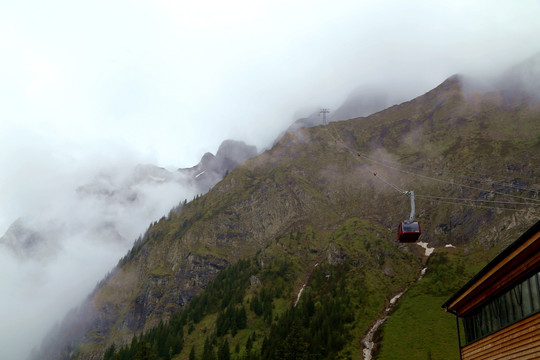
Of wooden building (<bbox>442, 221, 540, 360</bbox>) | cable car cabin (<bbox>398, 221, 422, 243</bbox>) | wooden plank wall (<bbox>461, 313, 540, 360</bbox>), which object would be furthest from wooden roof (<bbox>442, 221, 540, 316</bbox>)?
cable car cabin (<bbox>398, 221, 422, 243</bbox>)

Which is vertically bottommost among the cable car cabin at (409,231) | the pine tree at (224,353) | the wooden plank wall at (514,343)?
the wooden plank wall at (514,343)

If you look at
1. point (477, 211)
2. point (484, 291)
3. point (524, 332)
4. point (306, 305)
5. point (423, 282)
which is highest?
point (477, 211)

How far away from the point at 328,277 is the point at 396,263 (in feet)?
104

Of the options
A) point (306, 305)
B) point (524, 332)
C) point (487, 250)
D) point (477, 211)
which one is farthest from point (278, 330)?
point (524, 332)

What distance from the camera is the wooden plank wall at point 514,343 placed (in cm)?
2098

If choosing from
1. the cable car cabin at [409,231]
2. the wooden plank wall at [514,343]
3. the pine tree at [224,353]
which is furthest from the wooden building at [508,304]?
the pine tree at [224,353]

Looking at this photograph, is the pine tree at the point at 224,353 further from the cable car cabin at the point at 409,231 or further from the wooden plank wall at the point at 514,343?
the wooden plank wall at the point at 514,343

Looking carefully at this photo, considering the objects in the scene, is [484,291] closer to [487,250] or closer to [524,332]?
[524,332]

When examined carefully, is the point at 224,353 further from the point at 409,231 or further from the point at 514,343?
the point at 514,343

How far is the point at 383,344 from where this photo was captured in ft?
411

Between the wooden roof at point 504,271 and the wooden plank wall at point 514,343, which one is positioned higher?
the wooden roof at point 504,271

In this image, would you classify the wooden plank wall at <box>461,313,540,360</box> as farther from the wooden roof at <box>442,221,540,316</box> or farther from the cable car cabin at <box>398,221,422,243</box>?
the cable car cabin at <box>398,221,422,243</box>

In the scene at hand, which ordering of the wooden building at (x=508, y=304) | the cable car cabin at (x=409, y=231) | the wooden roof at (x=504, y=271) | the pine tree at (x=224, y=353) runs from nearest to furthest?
the wooden roof at (x=504, y=271), the wooden building at (x=508, y=304), the cable car cabin at (x=409, y=231), the pine tree at (x=224, y=353)

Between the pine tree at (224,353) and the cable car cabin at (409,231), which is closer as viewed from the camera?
the cable car cabin at (409,231)
